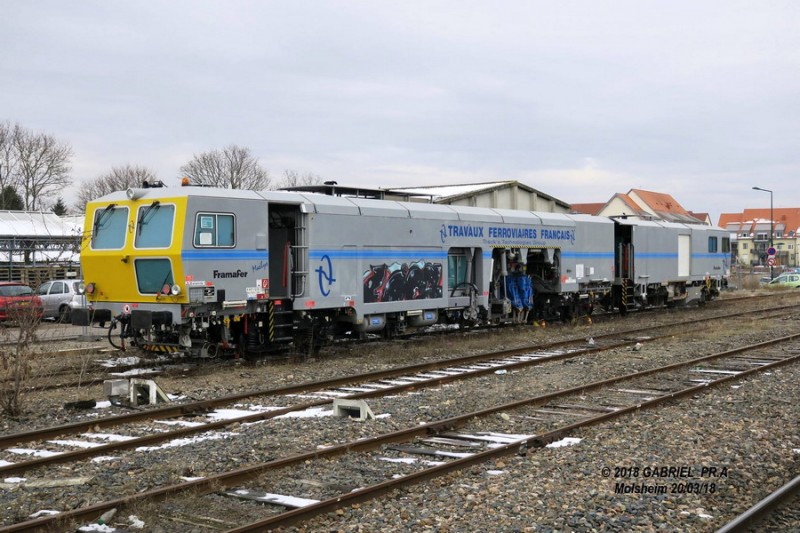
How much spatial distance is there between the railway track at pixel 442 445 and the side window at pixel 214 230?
585 cm

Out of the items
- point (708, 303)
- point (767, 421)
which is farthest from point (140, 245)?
point (708, 303)

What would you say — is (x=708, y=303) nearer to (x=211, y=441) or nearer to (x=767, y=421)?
(x=767, y=421)

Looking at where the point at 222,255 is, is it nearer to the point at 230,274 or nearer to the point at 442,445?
the point at 230,274

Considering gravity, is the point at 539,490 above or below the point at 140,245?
below

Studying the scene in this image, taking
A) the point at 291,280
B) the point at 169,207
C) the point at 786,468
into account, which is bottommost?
the point at 786,468

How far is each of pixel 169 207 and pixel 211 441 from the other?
581 cm

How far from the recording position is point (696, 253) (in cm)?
3066

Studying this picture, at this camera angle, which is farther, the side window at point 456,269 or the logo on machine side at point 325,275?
the side window at point 456,269

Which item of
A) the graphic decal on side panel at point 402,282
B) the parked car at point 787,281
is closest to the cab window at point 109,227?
the graphic decal on side panel at point 402,282

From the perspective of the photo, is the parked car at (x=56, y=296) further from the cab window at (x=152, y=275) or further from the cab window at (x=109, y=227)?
the cab window at (x=152, y=275)

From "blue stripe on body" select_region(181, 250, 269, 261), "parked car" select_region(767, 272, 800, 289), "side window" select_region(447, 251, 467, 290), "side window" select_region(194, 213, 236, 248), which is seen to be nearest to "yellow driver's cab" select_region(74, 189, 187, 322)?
"blue stripe on body" select_region(181, 250, 269, 261)

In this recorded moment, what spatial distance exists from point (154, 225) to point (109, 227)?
4.41ft

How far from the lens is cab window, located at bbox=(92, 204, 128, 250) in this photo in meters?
14.0

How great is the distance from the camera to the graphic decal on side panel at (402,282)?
1616cm
